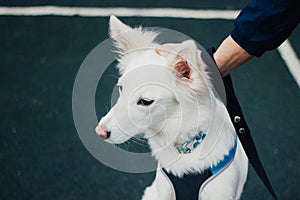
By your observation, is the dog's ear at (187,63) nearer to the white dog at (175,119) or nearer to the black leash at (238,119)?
the white dog at (175,119)

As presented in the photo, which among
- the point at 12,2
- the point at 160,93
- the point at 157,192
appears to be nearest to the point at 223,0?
the point at 12,2

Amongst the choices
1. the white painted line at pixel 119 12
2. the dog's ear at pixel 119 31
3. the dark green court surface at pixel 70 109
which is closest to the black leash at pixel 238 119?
the dog's ear at pixel 119 31

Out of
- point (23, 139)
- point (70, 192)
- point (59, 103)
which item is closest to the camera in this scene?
point (70, 192)

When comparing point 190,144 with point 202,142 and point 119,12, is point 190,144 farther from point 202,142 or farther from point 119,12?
point 119,12

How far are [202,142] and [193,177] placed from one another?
114mm

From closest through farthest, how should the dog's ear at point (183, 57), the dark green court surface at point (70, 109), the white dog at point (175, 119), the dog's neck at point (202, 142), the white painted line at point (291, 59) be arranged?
the dog's ear at point (183, 57) → the white dog at point (175, 119) → the dog's neck at point (202, 142) → the dark green court surface at point (70, 109) → the white painted line at point (291, 59)

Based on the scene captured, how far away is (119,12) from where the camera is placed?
9.89ft

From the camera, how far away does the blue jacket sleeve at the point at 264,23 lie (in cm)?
139

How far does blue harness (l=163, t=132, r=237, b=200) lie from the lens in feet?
5.37

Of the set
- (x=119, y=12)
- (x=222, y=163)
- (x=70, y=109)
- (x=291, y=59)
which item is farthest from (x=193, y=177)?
(x=119, y=12)

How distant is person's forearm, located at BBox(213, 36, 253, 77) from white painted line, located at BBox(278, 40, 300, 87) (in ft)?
3.91

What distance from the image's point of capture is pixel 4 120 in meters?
2.46

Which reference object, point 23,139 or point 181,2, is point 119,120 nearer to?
point 23,139

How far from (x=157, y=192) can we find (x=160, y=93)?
1.52ft
